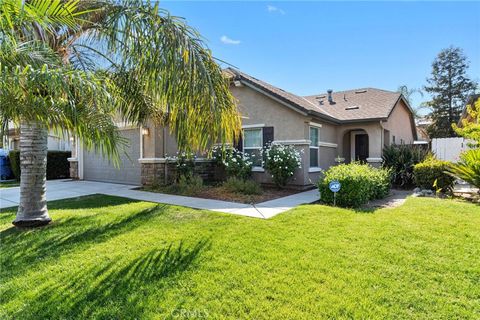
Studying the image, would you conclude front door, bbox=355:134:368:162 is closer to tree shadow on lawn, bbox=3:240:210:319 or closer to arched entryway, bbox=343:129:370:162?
arched entryway, bbox=343:129:370:162

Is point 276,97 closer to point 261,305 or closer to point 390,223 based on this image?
point 390,223

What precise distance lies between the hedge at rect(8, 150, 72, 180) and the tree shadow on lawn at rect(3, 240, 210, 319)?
16.2 metres

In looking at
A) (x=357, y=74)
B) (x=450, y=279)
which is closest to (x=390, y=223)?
(x=450, y=279)

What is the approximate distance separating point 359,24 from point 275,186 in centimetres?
722

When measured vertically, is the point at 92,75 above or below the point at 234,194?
above

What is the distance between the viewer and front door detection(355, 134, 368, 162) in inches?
619

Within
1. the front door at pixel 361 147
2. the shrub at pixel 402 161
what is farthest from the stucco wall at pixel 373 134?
the front door at pixel 361 147

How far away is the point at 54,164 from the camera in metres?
17.4

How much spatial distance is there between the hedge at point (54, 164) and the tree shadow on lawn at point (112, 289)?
16.2 m

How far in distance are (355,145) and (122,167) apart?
500 inches

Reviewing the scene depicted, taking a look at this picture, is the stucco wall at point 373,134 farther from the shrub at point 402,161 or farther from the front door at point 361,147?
the front door at point 361,147

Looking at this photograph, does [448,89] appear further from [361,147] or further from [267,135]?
[267,135]

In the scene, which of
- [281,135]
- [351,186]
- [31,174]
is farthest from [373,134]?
[31,174]

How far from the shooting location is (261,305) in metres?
3.14
